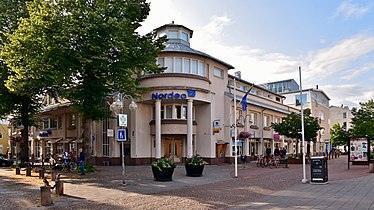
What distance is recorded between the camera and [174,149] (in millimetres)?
35125

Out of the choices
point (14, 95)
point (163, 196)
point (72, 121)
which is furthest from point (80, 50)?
point (72, 121)

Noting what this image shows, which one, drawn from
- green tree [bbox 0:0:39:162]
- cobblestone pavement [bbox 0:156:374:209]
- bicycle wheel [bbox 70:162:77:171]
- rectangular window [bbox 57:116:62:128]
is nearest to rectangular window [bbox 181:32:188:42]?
green tree [bbox 0:0:39:162]

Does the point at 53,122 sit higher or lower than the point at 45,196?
higher

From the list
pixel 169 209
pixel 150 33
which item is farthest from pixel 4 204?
pixel 150 33

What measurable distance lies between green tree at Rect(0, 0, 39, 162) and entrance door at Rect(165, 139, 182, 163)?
12.3 metres

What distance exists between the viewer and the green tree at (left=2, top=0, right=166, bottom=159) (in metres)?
21.0

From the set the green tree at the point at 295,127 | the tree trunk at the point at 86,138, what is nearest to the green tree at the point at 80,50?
the tree trunk at the point at 86,138

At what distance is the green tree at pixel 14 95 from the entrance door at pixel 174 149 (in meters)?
12.3

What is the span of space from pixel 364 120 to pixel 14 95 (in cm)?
3312

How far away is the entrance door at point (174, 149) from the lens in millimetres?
34844

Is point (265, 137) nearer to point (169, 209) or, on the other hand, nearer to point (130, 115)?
point (130, 115)

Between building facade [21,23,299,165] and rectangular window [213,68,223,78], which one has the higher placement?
rectangular window [213,68,223,78]

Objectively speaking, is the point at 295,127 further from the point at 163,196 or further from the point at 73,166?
the point at 163,196

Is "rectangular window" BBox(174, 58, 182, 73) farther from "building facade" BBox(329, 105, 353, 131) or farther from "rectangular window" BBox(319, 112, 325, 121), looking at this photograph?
"building facade" BBox(329, 105, 353, 131)
